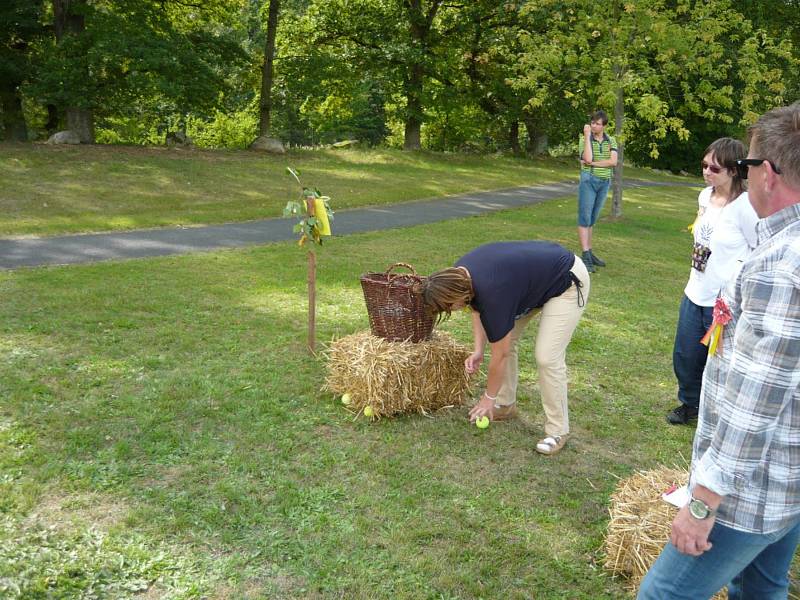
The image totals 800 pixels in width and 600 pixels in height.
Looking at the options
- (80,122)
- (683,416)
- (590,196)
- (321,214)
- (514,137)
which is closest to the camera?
(683,416)

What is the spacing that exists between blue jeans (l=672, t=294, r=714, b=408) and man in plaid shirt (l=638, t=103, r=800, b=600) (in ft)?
10.4

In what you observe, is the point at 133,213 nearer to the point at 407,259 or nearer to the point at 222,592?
the point at 407,259

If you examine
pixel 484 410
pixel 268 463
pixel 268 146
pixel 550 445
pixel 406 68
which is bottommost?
pixel 268 463

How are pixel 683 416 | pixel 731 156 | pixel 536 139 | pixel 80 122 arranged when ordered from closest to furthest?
pixel 731 156 → pixel 683 416 → pixel 80 122 → pixel 536 139

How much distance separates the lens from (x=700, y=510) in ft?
6.52

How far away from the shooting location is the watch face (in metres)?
1.98

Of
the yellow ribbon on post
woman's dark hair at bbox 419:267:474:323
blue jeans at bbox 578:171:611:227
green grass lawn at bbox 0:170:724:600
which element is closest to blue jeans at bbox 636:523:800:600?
green grass lawn at bbox 0:170:724:600

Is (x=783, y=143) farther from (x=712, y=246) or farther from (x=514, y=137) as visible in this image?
(x=514, y=137)

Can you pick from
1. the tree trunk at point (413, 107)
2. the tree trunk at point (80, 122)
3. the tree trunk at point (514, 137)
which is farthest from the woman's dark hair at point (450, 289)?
the tree trunk at point (514, 137)

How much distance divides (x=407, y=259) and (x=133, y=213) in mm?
6874

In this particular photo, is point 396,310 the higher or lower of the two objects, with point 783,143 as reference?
lower

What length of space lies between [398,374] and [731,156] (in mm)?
2869

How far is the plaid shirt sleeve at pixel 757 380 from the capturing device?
6.01ft

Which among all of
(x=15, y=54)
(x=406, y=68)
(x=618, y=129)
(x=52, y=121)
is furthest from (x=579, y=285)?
(x=52, y=121)
